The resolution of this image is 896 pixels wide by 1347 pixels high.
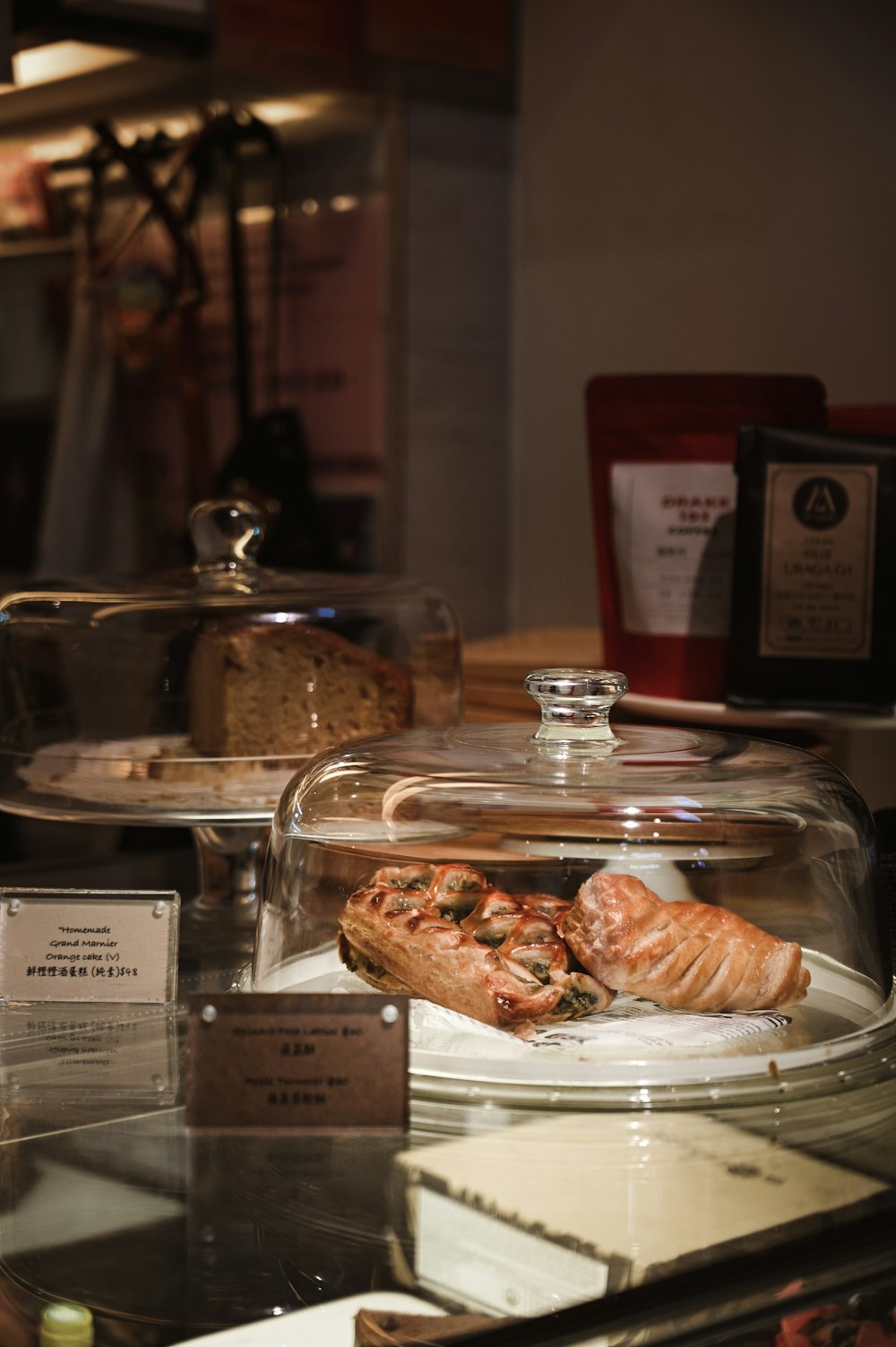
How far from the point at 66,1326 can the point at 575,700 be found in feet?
1.53

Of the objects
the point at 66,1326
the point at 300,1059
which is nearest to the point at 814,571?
the point at 300,1059

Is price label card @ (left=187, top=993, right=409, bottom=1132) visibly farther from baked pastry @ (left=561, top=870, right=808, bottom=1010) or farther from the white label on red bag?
the white label on red bag

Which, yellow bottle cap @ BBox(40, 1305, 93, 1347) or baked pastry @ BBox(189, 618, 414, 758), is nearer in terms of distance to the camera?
yellow bottle cap @ BBox(40, 1305, 93, 1347)

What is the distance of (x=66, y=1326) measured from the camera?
1.93 ft

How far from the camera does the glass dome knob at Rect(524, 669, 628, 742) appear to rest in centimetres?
92

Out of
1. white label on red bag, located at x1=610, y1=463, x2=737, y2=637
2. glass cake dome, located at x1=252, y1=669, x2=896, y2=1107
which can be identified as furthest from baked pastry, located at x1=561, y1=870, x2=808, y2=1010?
white label on red bag, located at x1=610, y1=463, x2=737, y2=637

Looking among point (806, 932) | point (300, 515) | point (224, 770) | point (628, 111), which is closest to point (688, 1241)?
point (806, 932)

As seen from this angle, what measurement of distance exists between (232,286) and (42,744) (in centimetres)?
181

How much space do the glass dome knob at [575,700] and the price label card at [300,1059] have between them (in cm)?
23

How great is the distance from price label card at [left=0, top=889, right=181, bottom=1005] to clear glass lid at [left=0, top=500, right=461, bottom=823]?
0.74ft

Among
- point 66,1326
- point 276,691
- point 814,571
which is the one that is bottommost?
point 66,1326

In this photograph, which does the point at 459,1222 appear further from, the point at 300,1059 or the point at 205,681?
the point at 205,681

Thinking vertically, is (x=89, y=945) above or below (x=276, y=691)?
below

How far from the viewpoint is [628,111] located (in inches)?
107
